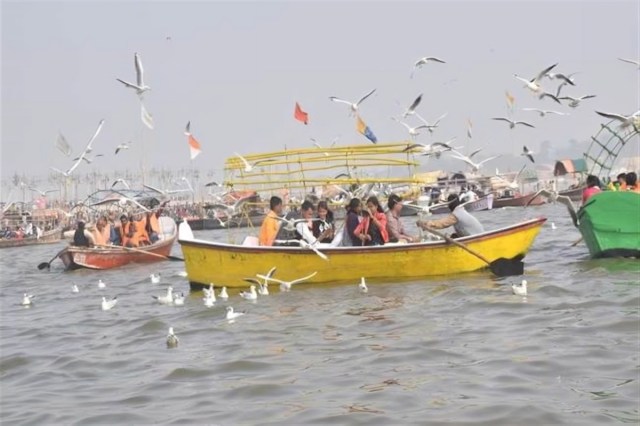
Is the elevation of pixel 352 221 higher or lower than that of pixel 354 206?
lower

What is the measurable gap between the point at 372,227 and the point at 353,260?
774 millimetres

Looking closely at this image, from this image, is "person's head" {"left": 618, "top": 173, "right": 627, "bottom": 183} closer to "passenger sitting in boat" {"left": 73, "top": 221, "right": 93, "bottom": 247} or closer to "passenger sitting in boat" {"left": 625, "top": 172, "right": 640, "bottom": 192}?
"passenger sitting in boat" {"left": 625, "top": 172, "right": 640, "bottom": 192}

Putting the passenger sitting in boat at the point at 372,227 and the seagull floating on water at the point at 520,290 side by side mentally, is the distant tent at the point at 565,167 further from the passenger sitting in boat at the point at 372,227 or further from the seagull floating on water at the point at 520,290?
the seagull floating on water at the point at 520,290

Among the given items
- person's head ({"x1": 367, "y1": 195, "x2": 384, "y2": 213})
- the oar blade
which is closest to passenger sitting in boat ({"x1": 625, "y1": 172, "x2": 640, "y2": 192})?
the oar blade

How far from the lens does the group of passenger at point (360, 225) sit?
15.3 meters

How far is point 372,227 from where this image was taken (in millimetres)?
15711

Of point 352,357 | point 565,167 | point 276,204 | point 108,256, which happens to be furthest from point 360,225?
point 565,167

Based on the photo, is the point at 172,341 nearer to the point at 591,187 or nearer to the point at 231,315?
the point at 231,315

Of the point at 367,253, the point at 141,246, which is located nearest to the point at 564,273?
the point at 367,253

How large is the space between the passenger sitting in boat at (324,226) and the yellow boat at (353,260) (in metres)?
0.95

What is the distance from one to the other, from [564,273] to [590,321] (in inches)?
201

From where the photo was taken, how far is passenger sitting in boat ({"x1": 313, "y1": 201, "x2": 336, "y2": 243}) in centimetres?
1622

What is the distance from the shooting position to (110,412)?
8.27m

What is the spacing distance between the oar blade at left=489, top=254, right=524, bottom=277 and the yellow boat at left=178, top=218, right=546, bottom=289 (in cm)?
10
